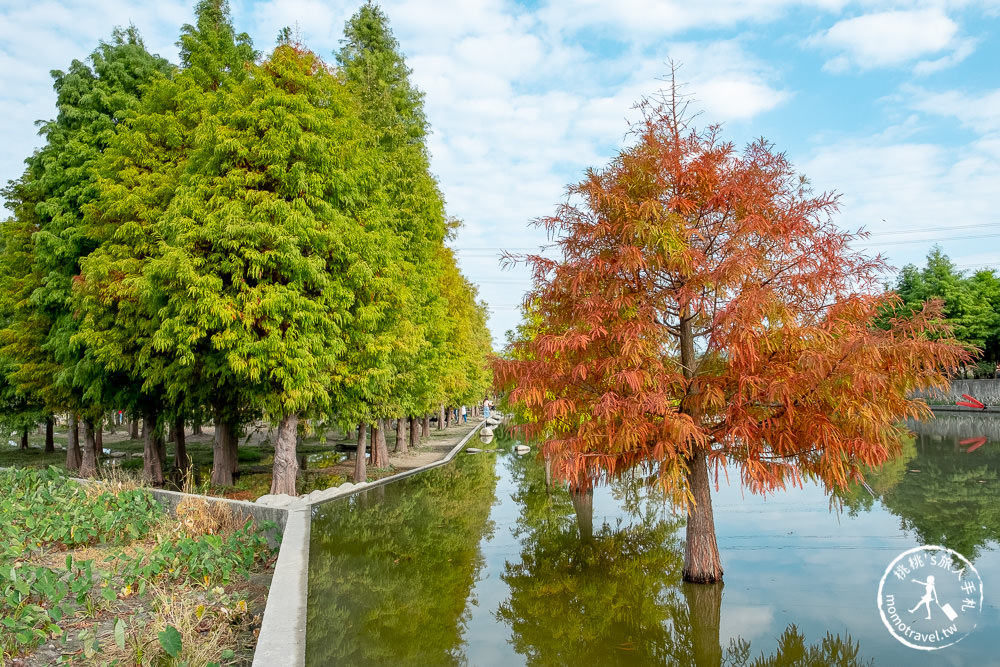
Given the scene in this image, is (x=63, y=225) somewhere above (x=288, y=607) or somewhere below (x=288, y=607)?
above

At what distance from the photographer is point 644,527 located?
520 inches

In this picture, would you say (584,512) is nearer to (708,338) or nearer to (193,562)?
(708,338)

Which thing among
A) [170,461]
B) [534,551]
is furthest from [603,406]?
[170,461]

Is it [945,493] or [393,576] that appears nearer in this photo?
[393,576]

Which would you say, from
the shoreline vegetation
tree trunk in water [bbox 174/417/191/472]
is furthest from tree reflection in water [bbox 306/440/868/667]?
tree trunk in water [bbox 174/417/191/472]

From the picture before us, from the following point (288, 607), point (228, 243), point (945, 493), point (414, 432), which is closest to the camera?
point (288, 607)

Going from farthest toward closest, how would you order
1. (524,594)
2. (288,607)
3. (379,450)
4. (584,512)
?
(379,450) < (584,512) < (524,594) < (288,607)

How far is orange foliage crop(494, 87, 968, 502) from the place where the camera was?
26.1 ft

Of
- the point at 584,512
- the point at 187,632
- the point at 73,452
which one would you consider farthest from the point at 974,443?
the point at 73,452

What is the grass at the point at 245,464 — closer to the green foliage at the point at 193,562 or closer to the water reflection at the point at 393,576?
the water reflection at the point at 393,576

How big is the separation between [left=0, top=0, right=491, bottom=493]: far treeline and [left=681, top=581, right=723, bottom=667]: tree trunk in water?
31.3 feet

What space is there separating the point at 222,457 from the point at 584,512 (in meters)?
10.7

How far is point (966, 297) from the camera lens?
49375 mm

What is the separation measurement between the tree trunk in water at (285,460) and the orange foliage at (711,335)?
848 centimetres
